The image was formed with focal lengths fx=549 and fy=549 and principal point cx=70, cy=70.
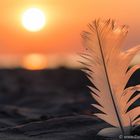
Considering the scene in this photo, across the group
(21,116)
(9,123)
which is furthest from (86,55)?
(21,116)

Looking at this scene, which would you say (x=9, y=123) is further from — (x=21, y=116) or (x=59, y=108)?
(x=59, y=108)

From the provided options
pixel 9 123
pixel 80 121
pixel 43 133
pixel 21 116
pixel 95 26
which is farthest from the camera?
pixel 21 116

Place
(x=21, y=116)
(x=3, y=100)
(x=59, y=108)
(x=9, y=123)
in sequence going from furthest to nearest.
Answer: (x=3, y=100) < (x=59, y=108) < (x=21, y=116) < (x=9, y=123)

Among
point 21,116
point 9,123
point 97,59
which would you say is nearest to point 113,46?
point 97,59

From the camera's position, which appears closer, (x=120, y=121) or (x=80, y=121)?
(x=120, y=121)

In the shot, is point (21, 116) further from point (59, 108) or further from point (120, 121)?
point (120, 121)

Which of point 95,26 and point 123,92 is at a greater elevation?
point 95,26

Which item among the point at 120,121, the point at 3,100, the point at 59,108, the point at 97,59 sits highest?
the point at 3,100
